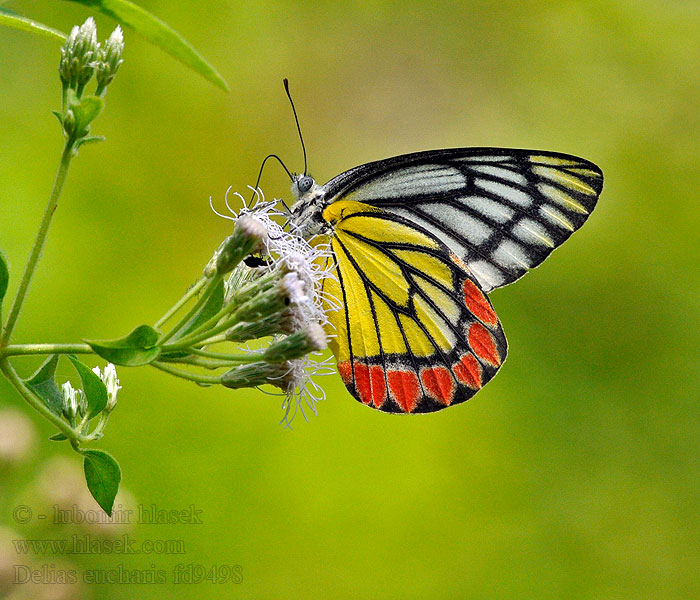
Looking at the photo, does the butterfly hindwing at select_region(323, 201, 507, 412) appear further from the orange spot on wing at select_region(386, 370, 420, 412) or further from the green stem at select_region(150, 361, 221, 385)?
the green stem at select_region(150, 361, 221, 385)

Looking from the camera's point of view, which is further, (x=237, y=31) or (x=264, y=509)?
(x=237, y=31)

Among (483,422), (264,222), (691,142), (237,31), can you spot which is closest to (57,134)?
(237,31)

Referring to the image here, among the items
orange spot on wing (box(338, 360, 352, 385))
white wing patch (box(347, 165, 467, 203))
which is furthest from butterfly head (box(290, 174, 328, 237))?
orange spot on wing (box(338, 360, 352, 385))

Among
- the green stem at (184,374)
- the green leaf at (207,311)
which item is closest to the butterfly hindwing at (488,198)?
the green leaf at (207,311)

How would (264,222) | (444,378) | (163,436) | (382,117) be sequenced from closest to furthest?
(264,222) < (444,378) < (163,436) < (382,117)

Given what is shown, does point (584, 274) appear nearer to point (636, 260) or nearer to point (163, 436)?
point (636, 260)

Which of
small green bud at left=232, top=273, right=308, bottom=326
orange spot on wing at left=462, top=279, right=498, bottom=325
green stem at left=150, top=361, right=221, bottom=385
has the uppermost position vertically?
orange spot on wing at left=462, top=279, right=498, bottom=325
